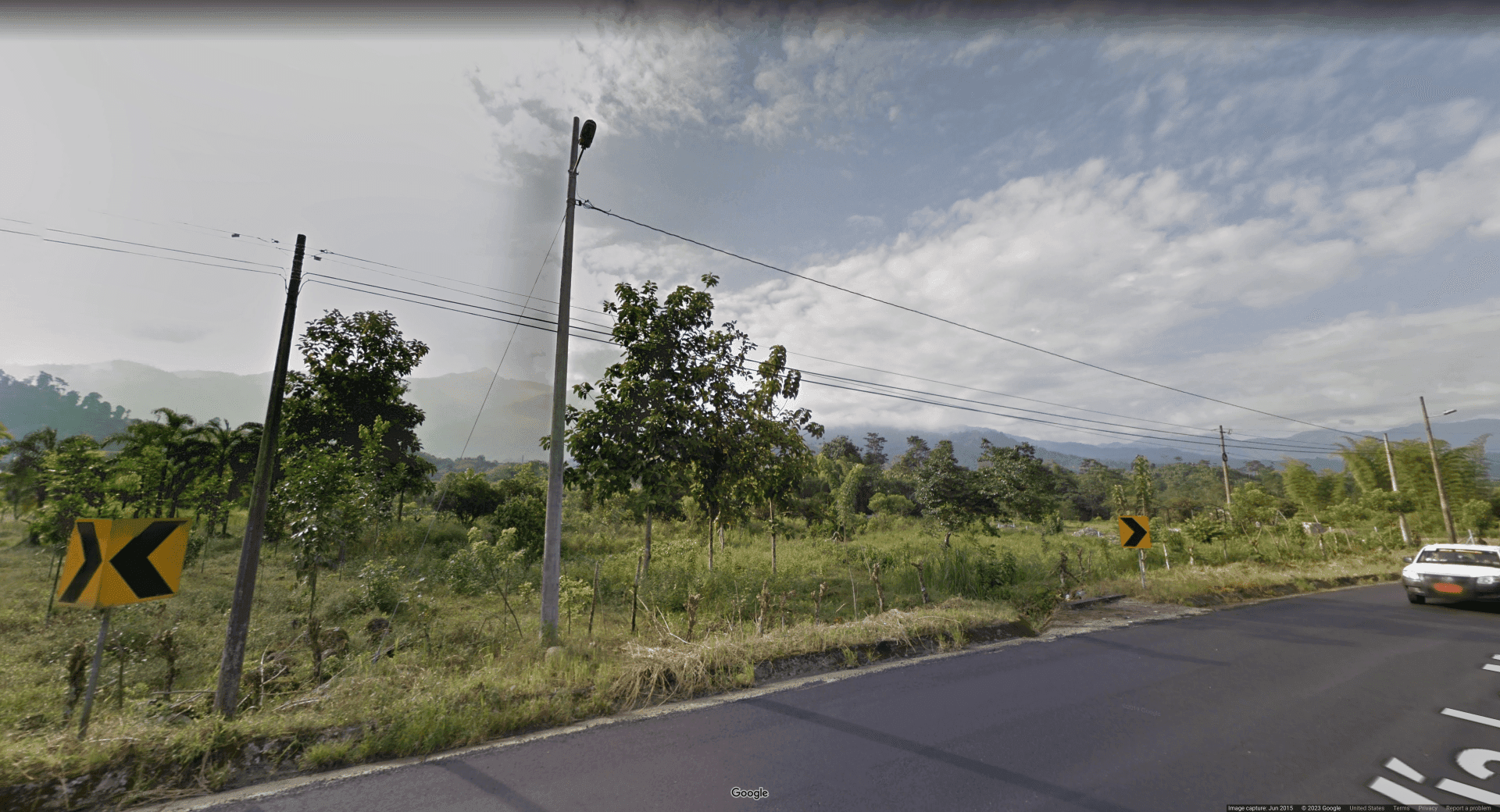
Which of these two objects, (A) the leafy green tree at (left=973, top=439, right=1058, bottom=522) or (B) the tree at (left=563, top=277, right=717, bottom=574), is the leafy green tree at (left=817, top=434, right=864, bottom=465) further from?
(B) the tree at (left=563, top=277, right=717, bottom=574)

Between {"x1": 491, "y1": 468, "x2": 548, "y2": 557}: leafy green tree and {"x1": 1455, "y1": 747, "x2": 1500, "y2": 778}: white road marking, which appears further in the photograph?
{"x1": 491, "y1": 468, "x2": 548, "y2": 557}: leafy green tree

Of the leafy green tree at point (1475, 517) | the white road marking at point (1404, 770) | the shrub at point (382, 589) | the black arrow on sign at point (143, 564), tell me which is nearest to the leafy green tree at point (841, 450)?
the leafy green tree at point (1475, 517)

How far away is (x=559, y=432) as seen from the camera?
7.81 m

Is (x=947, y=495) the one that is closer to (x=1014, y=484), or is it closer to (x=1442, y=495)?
(x=1014, y=484)

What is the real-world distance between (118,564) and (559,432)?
4313mm

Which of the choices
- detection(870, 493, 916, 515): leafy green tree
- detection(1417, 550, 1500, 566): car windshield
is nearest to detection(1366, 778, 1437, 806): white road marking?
detection(1417, 550, 1500, 566): car windshield

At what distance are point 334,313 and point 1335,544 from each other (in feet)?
133

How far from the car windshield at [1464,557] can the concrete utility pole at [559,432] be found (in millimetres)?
19759

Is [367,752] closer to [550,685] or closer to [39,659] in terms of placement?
[550,685]

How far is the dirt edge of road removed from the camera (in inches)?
140

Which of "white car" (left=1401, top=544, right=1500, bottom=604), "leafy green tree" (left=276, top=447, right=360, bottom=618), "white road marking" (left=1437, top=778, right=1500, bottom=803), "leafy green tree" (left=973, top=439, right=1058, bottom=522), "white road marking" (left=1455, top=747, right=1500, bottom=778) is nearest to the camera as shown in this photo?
"white road marking" (left=1437, top=778, right=1500, bottom=803)

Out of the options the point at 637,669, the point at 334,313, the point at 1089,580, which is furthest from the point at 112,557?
the point at 1089,580

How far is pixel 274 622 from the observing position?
8766mm

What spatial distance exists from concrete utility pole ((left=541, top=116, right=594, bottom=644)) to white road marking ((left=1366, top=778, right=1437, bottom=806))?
25.5 feet
